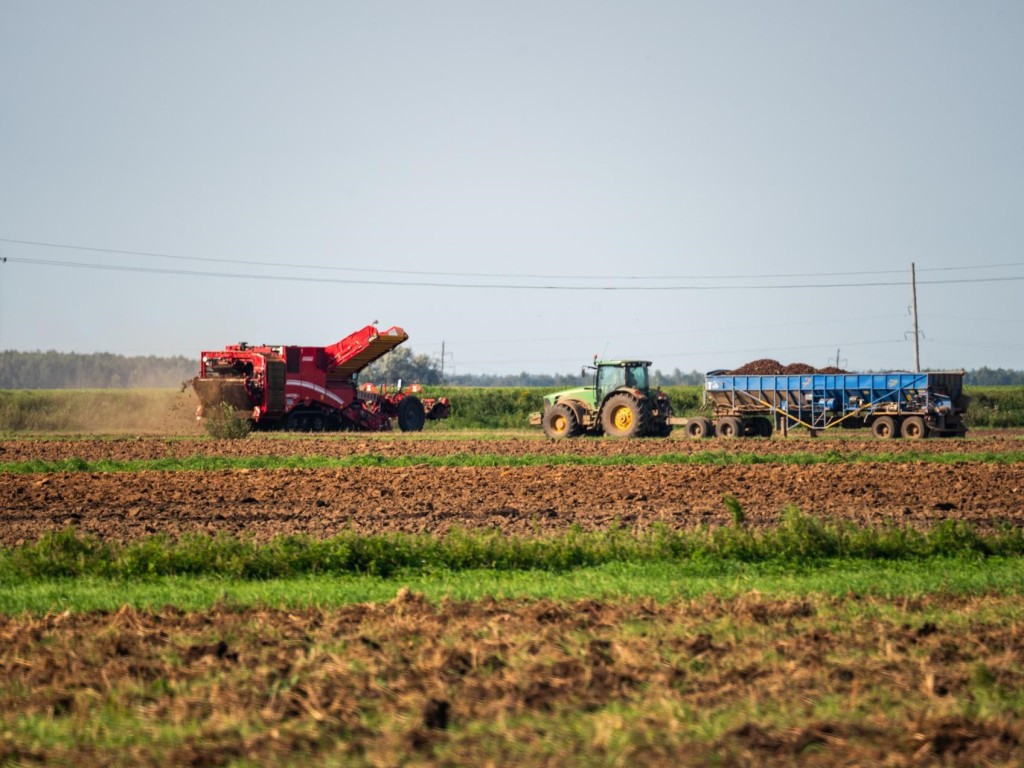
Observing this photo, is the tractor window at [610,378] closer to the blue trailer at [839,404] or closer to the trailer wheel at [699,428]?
the trailer wheel at [699,428]

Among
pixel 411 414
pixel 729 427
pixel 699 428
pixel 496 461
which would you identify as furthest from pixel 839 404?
pixel 411 414

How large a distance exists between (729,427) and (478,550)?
24.1 metres

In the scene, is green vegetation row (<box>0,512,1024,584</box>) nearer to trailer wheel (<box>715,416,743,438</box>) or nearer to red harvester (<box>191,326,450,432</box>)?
trailer wheel (<box>715,416,743,438</box>)

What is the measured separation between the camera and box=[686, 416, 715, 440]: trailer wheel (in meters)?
35.2

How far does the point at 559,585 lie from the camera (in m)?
11.2

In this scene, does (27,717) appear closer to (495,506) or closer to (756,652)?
(756,652)

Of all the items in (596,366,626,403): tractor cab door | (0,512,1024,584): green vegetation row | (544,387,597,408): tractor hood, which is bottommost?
(0,512,1024,584): green vegetation row

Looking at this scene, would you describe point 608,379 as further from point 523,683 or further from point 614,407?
point 523,683

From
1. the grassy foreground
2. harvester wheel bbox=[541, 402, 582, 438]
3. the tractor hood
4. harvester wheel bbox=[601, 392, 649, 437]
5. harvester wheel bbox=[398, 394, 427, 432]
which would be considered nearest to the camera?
the grassy foreground

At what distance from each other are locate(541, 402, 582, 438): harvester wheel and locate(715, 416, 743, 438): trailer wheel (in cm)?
488

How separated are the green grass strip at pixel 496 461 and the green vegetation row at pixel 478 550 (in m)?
10.5

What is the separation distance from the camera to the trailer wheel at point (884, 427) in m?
34.4

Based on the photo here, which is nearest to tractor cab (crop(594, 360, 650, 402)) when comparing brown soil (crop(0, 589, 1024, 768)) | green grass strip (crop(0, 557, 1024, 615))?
green grass strip (crop(0, 557, 1024, 615))

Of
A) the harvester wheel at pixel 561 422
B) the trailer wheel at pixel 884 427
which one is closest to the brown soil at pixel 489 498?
the harvester wheel at pixel 561 422
